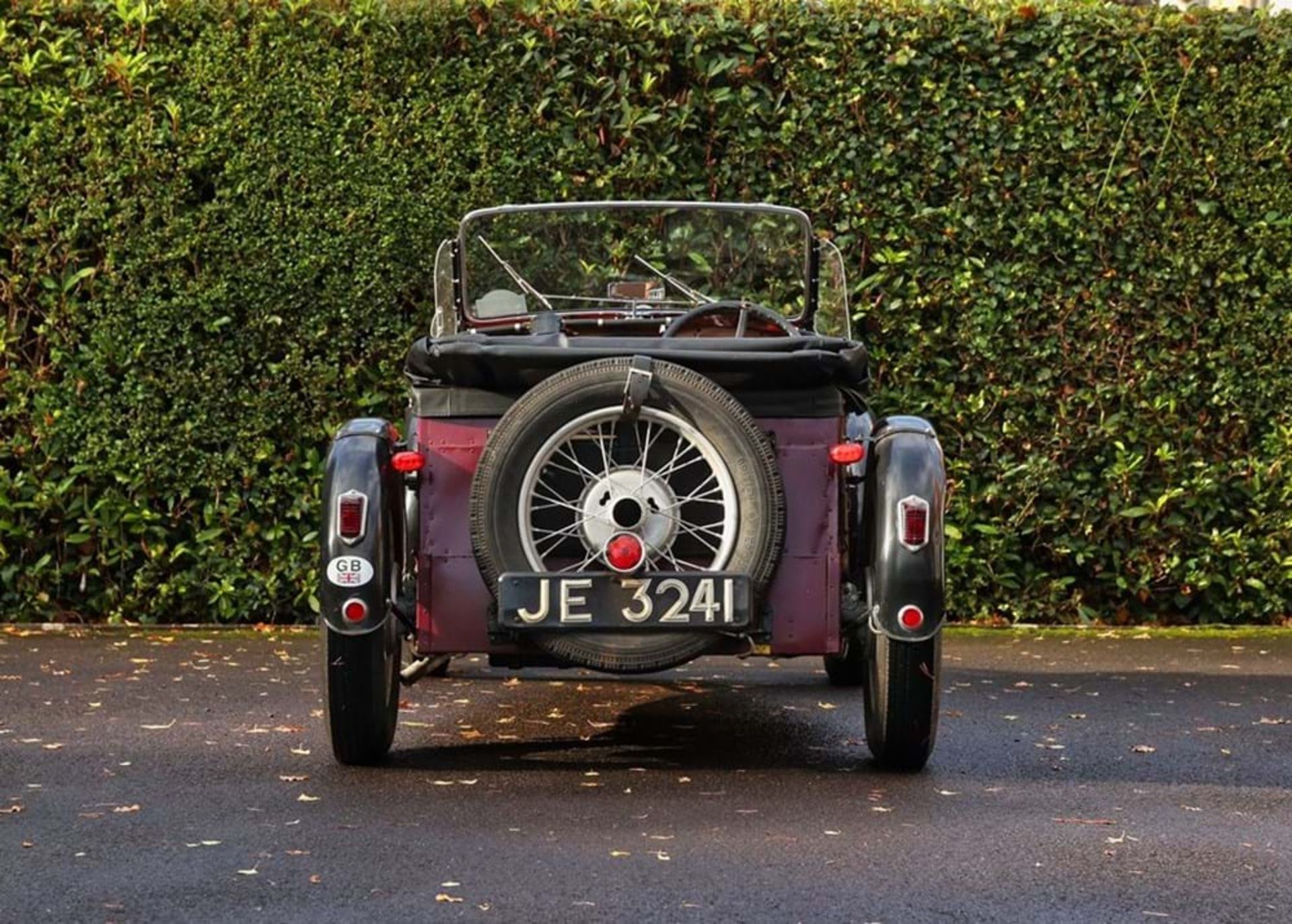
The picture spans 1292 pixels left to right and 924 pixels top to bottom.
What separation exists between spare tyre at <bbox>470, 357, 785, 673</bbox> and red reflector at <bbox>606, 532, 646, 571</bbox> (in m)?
0.07

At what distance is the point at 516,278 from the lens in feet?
28.2

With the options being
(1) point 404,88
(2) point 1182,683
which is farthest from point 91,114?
(2) point 1182,683

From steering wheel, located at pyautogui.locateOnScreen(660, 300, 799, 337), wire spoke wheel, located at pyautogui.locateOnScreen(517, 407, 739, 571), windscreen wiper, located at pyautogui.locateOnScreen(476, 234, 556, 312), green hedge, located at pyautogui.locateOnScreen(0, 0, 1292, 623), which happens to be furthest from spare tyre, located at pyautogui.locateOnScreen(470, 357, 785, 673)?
green hedge, located at pyautogui.locateOnScreen(0, 0, 1292, 623)

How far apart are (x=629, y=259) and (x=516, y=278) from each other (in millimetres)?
537

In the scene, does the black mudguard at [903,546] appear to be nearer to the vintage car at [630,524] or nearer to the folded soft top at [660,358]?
the vintage car at [630,524]

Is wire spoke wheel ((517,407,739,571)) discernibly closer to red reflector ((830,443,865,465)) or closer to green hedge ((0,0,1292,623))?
red reflector ((830,443,865,465))

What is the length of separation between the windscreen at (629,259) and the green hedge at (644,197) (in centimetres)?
206

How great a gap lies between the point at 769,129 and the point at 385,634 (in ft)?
16.6

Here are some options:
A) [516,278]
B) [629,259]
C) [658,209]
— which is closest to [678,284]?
[629,259]

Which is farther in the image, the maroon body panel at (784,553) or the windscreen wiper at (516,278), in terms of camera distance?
the windscreen wiper at (516,278)

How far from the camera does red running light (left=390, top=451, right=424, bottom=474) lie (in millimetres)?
6812

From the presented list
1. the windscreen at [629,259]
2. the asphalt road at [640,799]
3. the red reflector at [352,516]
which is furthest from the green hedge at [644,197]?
the red reflector at [352,516]

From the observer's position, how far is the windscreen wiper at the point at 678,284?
872cm

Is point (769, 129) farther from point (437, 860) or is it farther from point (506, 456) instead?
point (437, 860)
